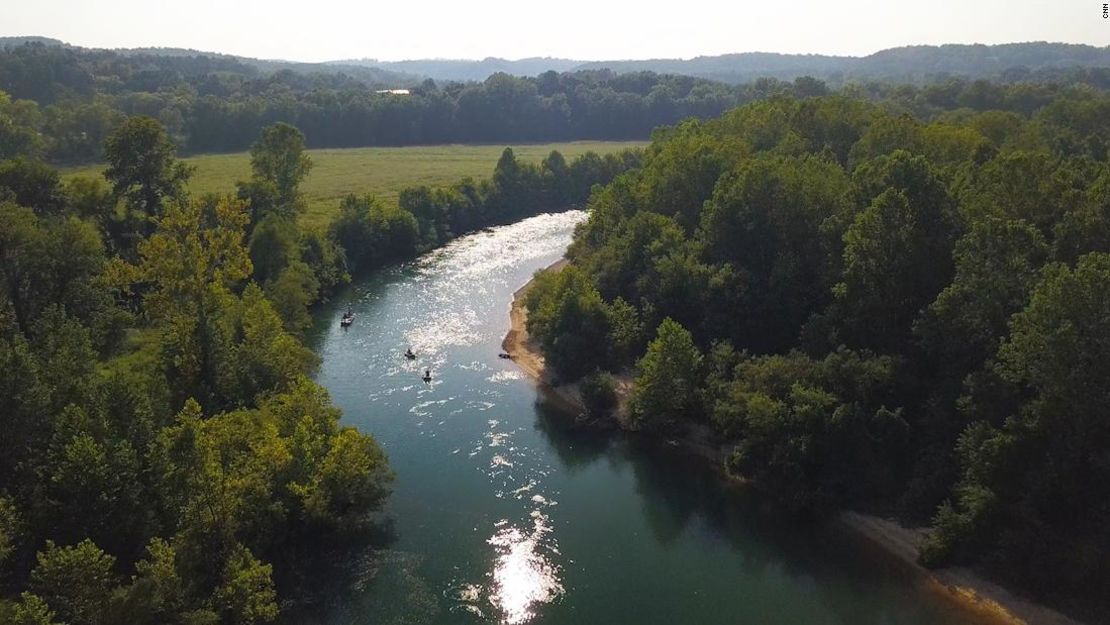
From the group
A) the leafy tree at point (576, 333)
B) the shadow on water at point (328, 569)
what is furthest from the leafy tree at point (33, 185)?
the leafy tree at point (576, 333)

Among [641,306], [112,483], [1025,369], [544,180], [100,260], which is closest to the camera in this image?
[112,483]

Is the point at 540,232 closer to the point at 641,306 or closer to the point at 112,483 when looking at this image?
the point at 641,306

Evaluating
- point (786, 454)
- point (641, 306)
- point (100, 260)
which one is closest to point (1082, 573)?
point (786, 454)

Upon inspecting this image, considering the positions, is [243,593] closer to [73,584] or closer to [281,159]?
[73,584]

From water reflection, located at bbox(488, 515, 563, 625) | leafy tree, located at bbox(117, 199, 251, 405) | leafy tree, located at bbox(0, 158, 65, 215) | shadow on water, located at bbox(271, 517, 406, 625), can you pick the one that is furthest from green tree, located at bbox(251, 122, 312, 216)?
water reflection, located at bbox(488, 515, 563, 625)

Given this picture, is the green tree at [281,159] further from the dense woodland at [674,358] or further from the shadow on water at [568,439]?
the shadow on water at [568,439]

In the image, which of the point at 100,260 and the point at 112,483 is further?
the point at 100,260
